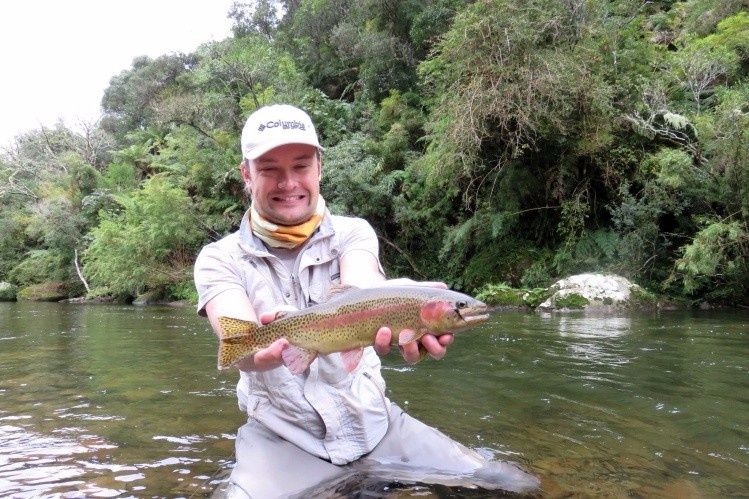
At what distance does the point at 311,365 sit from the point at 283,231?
771mm

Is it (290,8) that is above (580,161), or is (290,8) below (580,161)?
above

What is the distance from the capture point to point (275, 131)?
10.9ft

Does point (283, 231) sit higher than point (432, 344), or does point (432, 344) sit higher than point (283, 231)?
point (283, 231)

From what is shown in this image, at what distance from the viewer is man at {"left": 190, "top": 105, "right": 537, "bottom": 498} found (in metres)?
3.31

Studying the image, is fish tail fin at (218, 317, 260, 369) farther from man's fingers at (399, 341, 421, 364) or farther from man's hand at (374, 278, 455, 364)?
man's fingers at (399, 341, 421, 364)

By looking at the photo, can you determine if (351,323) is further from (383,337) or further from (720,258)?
(720,258)

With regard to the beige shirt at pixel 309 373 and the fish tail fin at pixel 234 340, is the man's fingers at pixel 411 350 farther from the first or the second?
the fish tail fin at pixel 234 340

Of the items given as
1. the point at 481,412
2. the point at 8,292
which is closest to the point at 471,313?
the point at 481,412

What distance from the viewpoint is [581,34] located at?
1708 centimetres

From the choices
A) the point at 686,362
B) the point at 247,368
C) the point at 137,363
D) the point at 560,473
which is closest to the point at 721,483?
the point at 560,473

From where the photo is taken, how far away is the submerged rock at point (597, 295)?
14883 mm

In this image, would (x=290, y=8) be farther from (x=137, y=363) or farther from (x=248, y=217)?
(x=248, y=217)

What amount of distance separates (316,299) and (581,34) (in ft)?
53.1

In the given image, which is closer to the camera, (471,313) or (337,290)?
(471,313)
